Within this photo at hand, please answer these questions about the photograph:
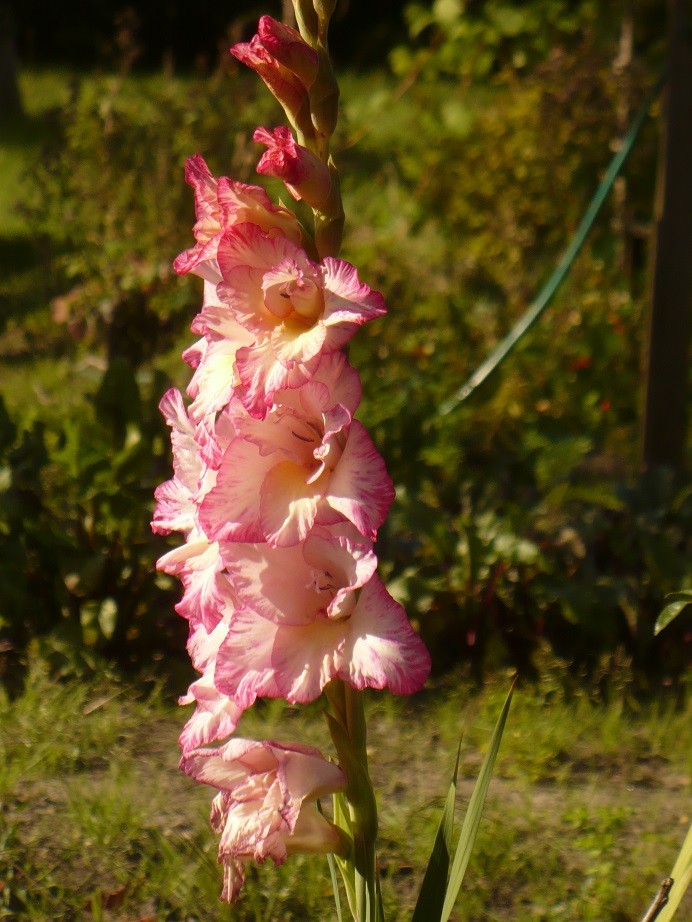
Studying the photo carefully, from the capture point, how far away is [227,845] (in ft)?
3.94

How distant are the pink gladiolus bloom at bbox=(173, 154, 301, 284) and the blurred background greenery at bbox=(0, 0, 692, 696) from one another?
181 cm

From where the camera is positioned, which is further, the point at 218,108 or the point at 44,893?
the point at 218,108

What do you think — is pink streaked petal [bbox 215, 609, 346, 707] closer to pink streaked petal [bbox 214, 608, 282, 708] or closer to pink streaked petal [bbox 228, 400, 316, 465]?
pink streaked petal [bbox 214, 608, 282, 708]

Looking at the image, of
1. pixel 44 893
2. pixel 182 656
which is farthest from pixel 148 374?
pixel 44 893

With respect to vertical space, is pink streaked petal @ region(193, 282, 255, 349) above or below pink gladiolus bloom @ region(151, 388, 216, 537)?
above

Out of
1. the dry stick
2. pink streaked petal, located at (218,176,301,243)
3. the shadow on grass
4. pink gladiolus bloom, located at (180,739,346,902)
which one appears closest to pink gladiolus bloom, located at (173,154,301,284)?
pink streaked petal, located at (218,176,301,243)

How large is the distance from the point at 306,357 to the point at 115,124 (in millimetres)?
4492

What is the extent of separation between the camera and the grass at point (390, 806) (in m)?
2.09

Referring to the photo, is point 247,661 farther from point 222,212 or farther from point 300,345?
point 222,212

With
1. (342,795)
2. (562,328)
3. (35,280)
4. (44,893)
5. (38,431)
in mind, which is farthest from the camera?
(35,280)

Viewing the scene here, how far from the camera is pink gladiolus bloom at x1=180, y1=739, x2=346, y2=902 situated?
3.90 feet

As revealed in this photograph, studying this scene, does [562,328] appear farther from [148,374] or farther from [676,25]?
[148,374]

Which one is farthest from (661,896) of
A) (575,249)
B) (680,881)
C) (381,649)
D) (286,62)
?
(575,249)

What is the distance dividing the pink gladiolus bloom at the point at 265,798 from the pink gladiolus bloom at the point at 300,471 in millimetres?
245
